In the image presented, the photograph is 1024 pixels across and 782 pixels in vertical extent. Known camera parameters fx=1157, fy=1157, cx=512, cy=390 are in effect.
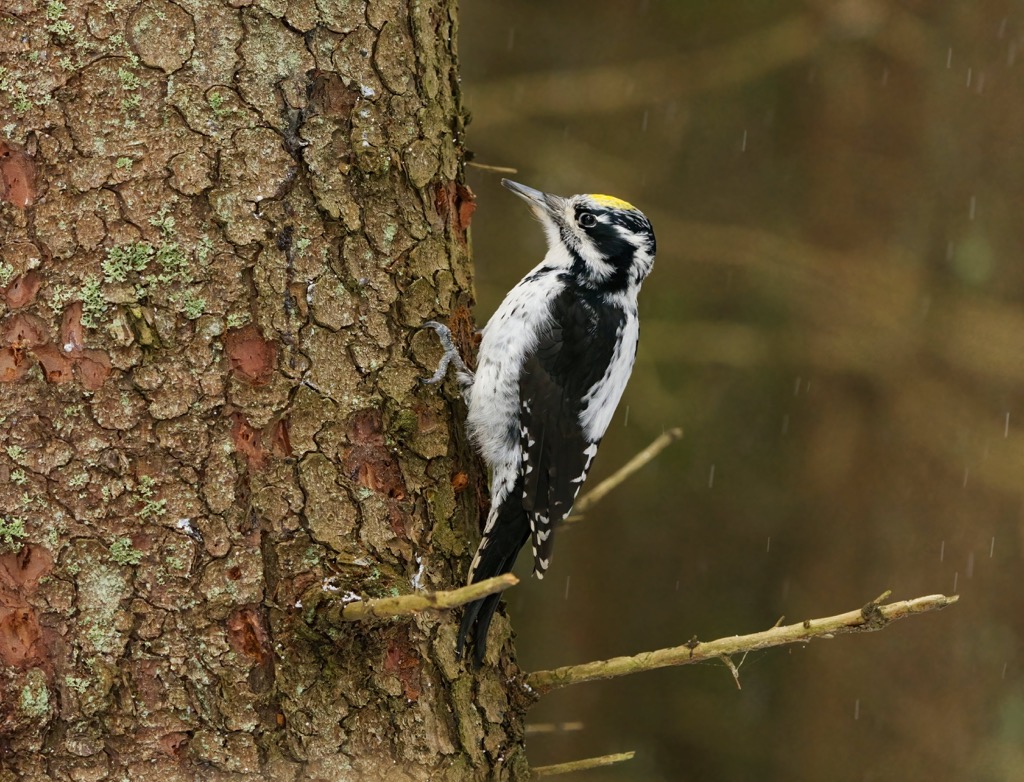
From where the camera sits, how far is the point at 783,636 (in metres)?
2.68

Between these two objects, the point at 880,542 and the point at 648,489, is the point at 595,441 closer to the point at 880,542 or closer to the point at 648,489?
the point at 880,542

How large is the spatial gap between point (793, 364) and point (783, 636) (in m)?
5.11

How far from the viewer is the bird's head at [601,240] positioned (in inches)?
183

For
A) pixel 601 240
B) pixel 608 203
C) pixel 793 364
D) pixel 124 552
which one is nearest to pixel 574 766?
pixel 124 552

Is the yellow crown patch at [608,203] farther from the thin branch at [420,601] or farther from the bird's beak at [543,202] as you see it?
the thin branch at [420,601]

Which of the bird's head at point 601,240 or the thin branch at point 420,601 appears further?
the bird's head at point 601,240

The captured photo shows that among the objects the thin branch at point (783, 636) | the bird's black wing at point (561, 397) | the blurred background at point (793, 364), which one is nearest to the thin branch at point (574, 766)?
the thin branch at point (783, 636)

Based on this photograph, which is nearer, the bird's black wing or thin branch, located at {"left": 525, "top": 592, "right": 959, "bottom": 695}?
thin branch, located at {"left": 525, "top": 592, "right": 959, "bottom": 695}

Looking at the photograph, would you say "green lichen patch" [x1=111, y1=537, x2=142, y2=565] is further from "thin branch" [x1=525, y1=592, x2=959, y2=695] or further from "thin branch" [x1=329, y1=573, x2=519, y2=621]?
"thin branch" [x1=525, y1=592, x2=959, y2=695]

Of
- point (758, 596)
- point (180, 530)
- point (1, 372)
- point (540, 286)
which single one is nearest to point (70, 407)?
point (1, 372)

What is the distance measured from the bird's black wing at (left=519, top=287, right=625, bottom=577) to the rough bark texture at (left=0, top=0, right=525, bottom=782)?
1.02m

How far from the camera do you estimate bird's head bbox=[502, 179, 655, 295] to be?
4.66 metres

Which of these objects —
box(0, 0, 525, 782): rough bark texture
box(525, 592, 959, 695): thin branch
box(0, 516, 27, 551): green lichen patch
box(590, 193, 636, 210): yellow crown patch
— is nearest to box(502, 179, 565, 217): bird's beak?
box(590, 193, 636, 210): yellow crown patch

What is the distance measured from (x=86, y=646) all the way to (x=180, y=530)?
0.34 meters
